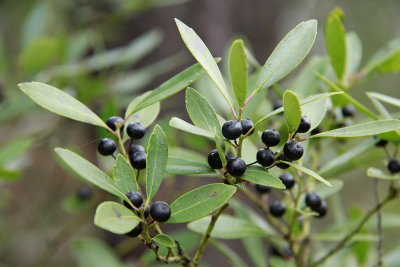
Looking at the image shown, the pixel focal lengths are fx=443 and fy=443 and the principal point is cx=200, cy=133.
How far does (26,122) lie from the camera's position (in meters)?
2.45

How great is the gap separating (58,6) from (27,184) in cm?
160

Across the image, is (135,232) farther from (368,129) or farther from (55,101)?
(368,129)

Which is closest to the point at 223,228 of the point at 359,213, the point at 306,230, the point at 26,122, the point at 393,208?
the point at 306,230

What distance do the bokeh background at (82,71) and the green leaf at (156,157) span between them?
9.1 inches

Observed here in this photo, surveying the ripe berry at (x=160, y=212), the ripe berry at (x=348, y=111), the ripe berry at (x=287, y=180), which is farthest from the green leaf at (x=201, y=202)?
the ripe berry at (x=348, y=111)

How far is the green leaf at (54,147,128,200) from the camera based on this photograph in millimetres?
579

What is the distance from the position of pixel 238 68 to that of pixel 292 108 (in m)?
0.10

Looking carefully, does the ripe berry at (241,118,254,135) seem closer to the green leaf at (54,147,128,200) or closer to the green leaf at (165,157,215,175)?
the green leaf at (165,157,215,175)

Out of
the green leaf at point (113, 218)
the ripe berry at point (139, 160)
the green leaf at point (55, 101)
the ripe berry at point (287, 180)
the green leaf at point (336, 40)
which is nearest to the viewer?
the green leaf at point (113, 218)

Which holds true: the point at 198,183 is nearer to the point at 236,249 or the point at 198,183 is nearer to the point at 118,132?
the point at 236,249

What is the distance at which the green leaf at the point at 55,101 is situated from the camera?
63 cm

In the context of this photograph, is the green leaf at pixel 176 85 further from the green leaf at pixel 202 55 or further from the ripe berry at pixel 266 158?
the ripe berry at pixel 266 158

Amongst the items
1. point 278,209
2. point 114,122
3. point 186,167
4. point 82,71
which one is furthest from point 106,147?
point 82,71

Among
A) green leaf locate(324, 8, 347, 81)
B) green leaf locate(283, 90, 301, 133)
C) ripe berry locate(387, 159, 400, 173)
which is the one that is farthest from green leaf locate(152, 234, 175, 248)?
green leaf locate(324, 8, 347, 81)
